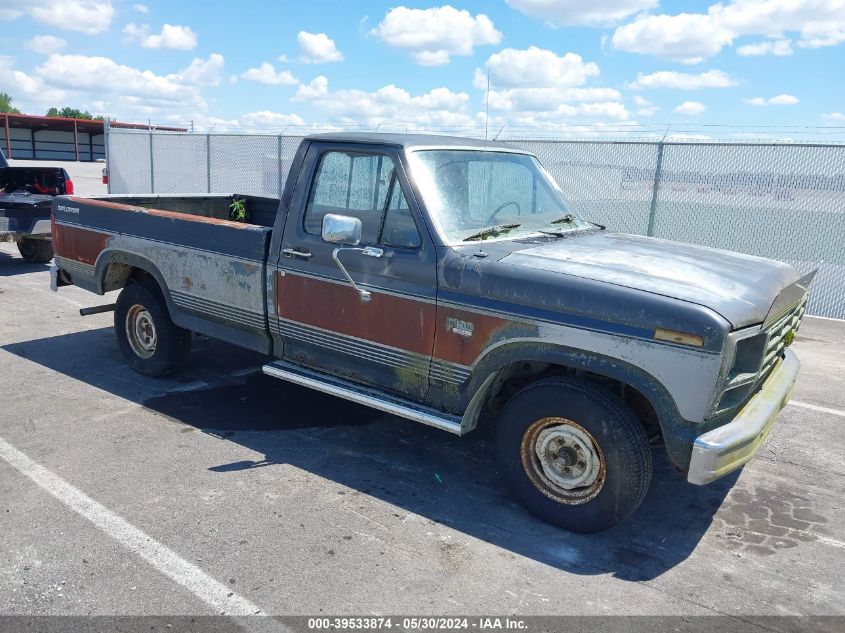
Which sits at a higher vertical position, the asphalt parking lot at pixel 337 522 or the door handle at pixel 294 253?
the door handle at pixel 294 253

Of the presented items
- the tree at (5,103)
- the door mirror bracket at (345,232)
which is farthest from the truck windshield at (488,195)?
the tree at (5,103)

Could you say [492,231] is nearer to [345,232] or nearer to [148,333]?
[345,232]

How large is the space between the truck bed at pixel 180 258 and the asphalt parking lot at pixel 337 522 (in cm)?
75

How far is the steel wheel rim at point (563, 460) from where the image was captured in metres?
3.82

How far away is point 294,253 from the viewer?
477 cm

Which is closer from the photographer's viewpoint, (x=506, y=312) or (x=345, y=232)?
(x=506, y=312)

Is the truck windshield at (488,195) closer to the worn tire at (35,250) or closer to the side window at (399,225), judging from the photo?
the side window at (399,225)

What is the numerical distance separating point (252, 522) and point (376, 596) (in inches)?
37.8

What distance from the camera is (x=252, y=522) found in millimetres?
3885

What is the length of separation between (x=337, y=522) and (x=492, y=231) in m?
2.01

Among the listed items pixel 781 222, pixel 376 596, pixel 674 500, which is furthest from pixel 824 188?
pixel 376 596

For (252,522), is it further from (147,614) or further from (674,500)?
(674,500)

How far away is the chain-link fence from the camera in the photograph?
1001cm

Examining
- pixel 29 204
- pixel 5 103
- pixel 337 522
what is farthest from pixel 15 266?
pixel 5 103
